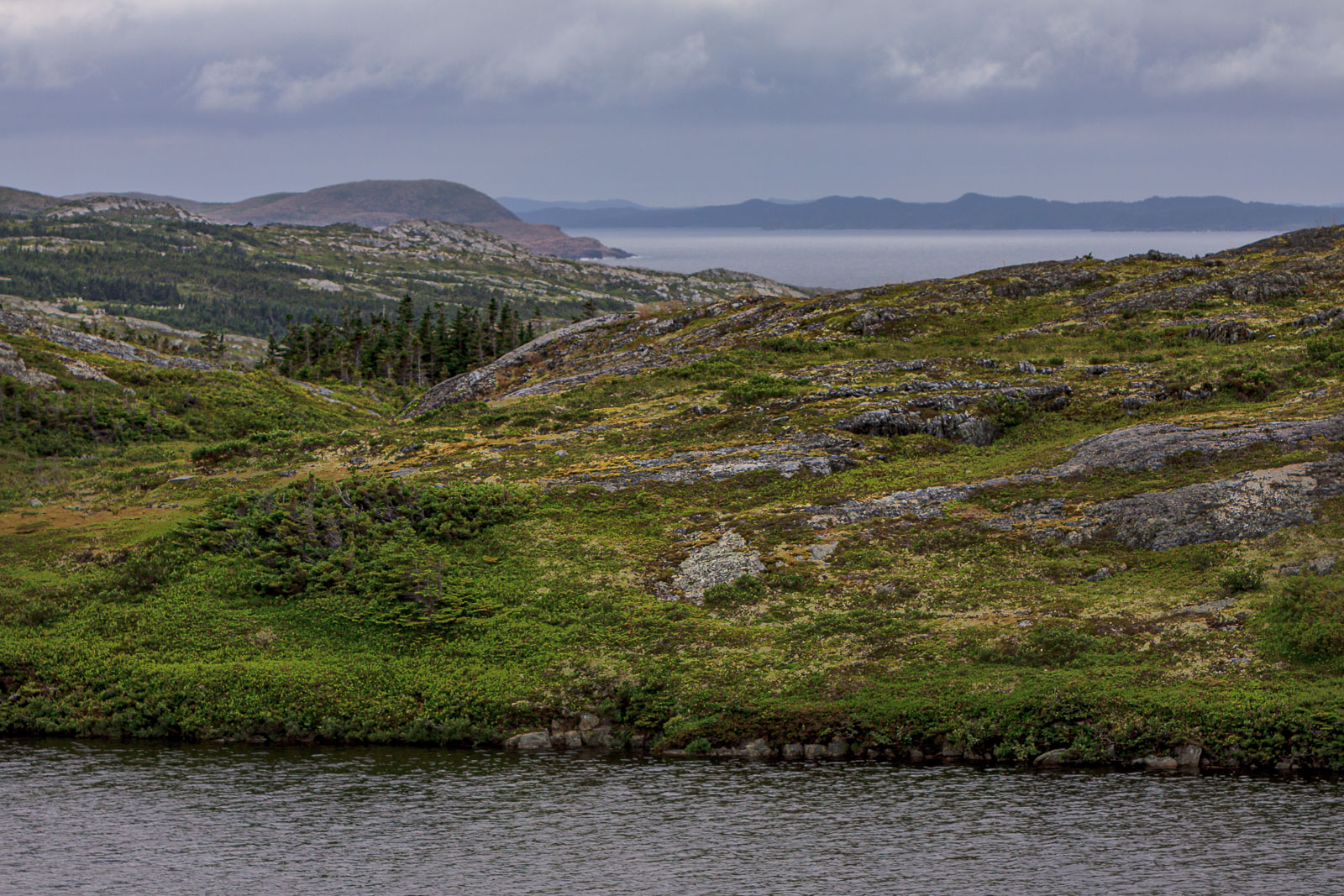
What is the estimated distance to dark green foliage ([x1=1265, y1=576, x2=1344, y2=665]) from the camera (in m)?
36.8

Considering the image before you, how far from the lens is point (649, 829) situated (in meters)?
32.1

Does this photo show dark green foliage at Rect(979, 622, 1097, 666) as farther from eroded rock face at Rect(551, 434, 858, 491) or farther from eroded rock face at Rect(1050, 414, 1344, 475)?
eroded rock face at Rect(551, 434, 858, 491)

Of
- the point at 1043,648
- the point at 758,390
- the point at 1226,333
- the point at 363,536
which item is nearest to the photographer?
the point at 1043,648

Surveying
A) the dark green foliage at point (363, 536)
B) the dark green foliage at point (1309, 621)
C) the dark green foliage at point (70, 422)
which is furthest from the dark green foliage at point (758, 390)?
the dark green foliage at point (70, 422)

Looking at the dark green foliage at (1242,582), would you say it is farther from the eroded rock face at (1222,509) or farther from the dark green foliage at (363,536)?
the dark green foliage at (363,536)

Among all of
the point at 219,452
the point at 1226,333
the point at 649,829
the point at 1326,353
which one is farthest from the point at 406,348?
the point at 649,829

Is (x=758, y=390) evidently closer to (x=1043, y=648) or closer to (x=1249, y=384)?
(x=1249, y=384)

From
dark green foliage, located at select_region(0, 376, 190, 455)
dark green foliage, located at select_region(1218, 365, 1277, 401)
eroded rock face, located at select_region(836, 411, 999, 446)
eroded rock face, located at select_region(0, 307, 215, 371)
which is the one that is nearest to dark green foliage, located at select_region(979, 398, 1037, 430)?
eroded rock face, located at select_region(836, 411, 999, 446)

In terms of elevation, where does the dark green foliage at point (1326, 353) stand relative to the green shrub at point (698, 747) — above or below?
above

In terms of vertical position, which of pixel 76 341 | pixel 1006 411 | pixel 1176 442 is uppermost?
pixel 76 341

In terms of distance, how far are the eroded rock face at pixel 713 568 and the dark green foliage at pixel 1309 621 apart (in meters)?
21.5

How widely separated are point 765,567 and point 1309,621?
22.4 metres

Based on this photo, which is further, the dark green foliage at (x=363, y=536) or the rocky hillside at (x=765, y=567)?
the dark green foliage at (x=363, y=536)

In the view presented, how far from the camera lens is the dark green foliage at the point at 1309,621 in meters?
36.8
